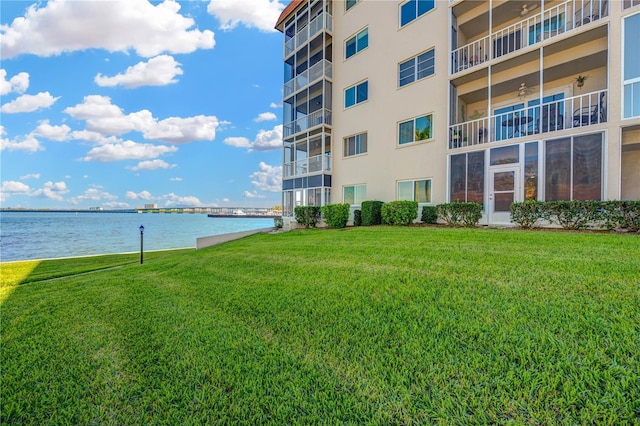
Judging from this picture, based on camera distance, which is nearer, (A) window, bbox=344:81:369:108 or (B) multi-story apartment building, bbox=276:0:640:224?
(B) multi-story apartment building, bbox=276:0:640:224

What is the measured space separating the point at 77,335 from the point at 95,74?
28335 mm

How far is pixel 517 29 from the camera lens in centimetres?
1132

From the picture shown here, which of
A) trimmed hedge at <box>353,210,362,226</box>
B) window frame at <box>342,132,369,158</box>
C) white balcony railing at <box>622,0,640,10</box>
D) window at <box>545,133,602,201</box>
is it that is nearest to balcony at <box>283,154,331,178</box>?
window frame at <box>342,132,369,158</box>

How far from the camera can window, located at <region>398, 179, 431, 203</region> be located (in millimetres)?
12680

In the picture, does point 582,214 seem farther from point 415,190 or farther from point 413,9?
point 413,9

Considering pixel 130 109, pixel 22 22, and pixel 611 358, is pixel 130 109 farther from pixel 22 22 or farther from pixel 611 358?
pixel 611 358

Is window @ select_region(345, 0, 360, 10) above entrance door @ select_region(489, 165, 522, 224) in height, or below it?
above

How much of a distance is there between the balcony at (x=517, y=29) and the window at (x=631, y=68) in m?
1.19

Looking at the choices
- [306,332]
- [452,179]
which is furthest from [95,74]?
[306,332]

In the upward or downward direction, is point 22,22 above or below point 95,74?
below

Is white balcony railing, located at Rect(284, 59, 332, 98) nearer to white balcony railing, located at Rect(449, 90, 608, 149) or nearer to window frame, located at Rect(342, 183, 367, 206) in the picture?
window frame, located at Rect(342, 183, 367, 206)

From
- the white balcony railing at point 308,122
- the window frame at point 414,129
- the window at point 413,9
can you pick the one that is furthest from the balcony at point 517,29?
the white balcony railing at point 308,122

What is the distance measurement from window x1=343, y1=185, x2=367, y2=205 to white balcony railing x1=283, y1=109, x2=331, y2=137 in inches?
173

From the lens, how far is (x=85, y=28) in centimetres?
1345
